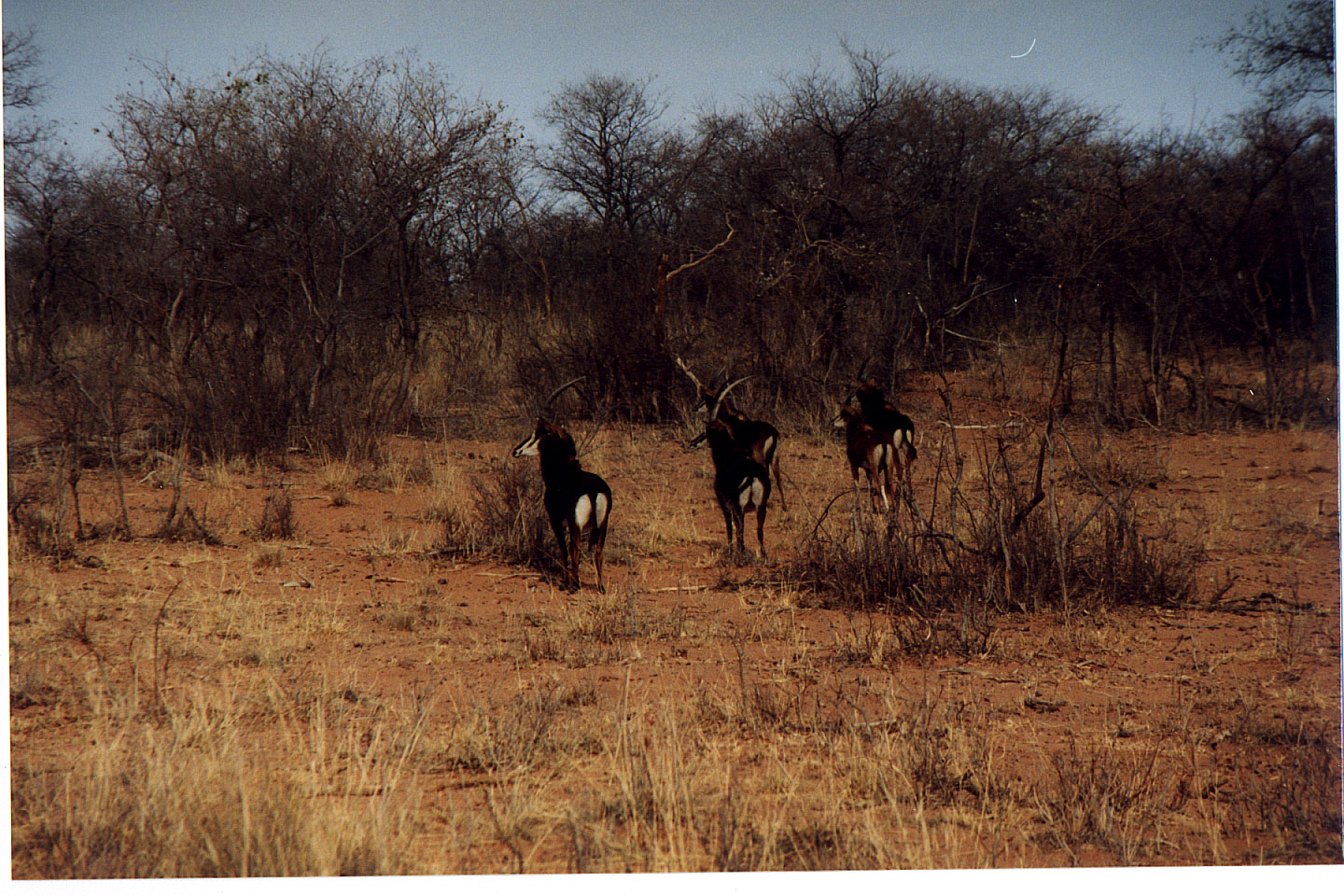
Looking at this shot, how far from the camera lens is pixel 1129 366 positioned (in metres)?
11.8

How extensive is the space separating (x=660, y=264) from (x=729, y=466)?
5.02 m

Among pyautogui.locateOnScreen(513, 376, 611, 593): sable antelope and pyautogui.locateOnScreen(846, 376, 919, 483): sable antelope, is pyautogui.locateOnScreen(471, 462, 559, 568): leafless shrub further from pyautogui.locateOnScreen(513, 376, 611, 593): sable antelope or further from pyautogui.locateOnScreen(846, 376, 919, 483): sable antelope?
pyautogui.locateOnScreen(846, 376, 919, 483): sable antelope

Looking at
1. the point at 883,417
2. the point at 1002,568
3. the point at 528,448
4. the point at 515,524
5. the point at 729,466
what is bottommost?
the point at 1002,568

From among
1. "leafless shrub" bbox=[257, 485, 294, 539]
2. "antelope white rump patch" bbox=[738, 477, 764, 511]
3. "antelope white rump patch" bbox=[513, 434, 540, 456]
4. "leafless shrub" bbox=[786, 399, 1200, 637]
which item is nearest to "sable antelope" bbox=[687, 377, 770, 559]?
"antelope white rump patch" bbox=[738, 477, 764, 511]

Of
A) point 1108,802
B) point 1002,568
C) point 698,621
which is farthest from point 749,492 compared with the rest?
point 1108,802

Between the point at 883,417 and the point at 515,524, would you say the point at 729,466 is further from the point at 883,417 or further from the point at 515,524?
the point at 883,417

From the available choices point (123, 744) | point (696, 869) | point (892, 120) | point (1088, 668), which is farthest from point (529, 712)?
point (892, 120)

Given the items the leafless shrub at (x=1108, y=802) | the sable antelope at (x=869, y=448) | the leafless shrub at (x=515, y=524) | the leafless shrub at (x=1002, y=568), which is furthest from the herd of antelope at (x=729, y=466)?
the leafless shrub at (x=1108, y=802)

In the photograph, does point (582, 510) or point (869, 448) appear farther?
point (869, 448)

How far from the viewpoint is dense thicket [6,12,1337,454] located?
9.10m

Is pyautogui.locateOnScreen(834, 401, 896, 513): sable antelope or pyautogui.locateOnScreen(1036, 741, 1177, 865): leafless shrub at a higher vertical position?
pyautogui.locateOnScreen(834, 401, 896, 513): sable antelope

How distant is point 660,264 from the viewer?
10.6 metres

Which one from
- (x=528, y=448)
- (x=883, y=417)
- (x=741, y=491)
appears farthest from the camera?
(x=883, y=417)

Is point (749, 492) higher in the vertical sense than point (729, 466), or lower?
lower
